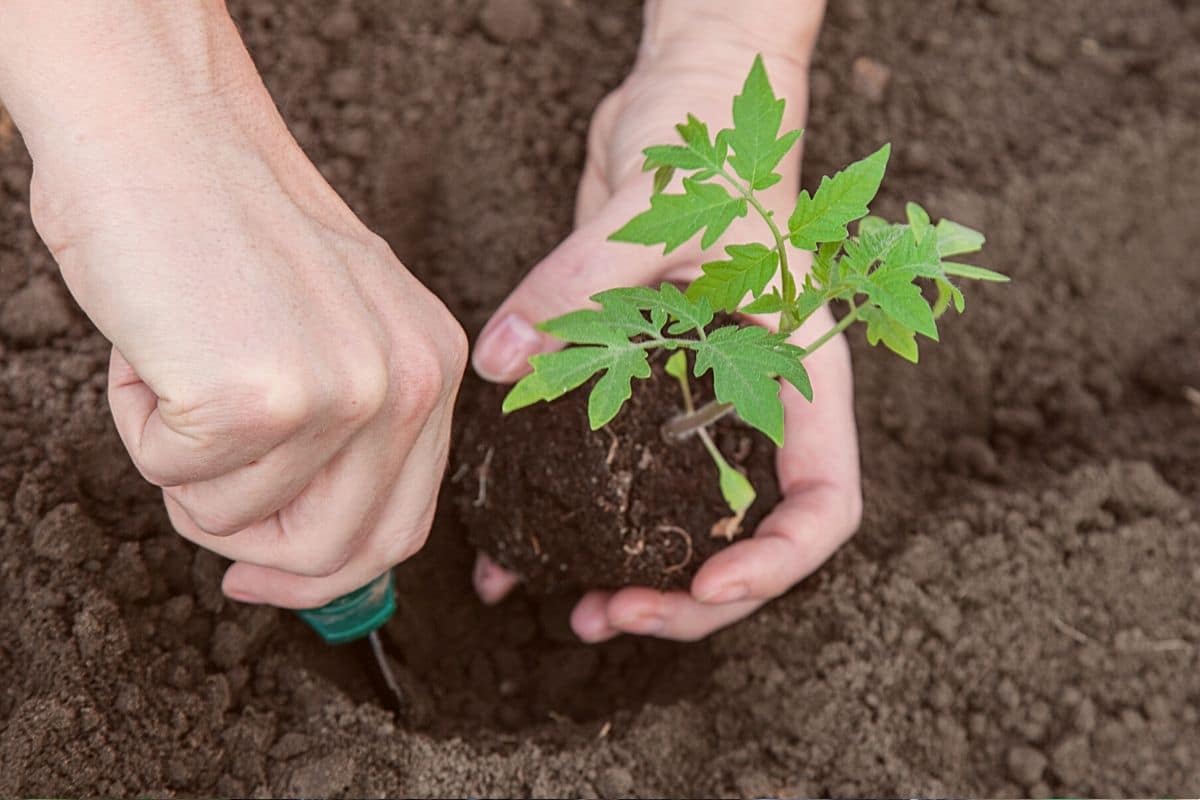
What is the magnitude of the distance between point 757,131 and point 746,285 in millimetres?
173

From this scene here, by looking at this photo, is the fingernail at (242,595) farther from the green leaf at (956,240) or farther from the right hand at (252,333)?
the green leaf at (956,240)

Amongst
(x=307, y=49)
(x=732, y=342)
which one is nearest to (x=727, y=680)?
(x=732, y=342)

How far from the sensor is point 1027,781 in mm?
1866

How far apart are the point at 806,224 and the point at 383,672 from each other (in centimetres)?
109

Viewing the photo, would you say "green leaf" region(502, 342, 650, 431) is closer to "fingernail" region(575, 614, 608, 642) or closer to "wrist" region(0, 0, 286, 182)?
"wrist" region(0, 0, 286, 182)

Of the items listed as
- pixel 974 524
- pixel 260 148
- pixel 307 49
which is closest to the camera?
pixel 260 148

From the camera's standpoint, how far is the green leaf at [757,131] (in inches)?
51.1

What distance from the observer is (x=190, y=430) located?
1171mm

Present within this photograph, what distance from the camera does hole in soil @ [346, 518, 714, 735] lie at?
199 cm

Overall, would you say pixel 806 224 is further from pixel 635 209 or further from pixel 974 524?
pixel 974 524

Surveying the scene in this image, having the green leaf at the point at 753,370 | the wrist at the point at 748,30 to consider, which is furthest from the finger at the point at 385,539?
the wrist at the point at 748,30

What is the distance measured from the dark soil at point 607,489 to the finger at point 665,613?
0.03 metres

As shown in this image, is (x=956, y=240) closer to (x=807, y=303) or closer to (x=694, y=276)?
(x=807, y=303)

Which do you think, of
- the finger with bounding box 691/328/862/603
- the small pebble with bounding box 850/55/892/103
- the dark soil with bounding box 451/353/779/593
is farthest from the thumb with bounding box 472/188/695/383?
the small pebble with bounding box 850/55/892/103
